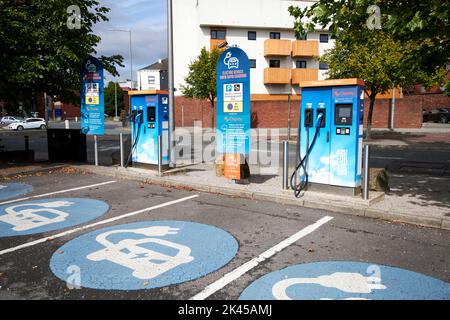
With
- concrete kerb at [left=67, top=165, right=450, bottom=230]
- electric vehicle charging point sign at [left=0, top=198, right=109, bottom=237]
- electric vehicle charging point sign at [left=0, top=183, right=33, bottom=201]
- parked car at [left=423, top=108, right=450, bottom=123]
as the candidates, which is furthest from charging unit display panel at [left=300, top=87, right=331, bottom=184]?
parked car at [left=423, top=108, right=450, bottom=123]

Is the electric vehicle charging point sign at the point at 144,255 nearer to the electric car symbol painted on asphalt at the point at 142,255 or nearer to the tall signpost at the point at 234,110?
the electric car symbol painted on asphalt at the point at 142,255

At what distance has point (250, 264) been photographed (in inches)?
173

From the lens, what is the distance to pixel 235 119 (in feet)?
27.5

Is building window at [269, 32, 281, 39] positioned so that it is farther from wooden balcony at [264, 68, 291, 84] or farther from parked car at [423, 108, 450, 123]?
parked car at [423, 108, 450, 123]

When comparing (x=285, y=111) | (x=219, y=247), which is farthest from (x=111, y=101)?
(x=219, y=247)

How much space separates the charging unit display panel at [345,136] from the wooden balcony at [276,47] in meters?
35.3

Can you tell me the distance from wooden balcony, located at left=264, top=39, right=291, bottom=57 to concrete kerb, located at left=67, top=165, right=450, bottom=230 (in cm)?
3320

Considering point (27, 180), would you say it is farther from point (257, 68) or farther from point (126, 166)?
point (257, 68)

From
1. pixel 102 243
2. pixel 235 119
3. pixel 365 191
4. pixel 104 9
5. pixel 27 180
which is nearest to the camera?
pixel 102 243

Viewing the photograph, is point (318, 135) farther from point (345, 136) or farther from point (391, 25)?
point (391, 25)

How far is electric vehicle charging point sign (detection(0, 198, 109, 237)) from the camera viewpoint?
227 inches

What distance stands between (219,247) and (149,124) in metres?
6.27
